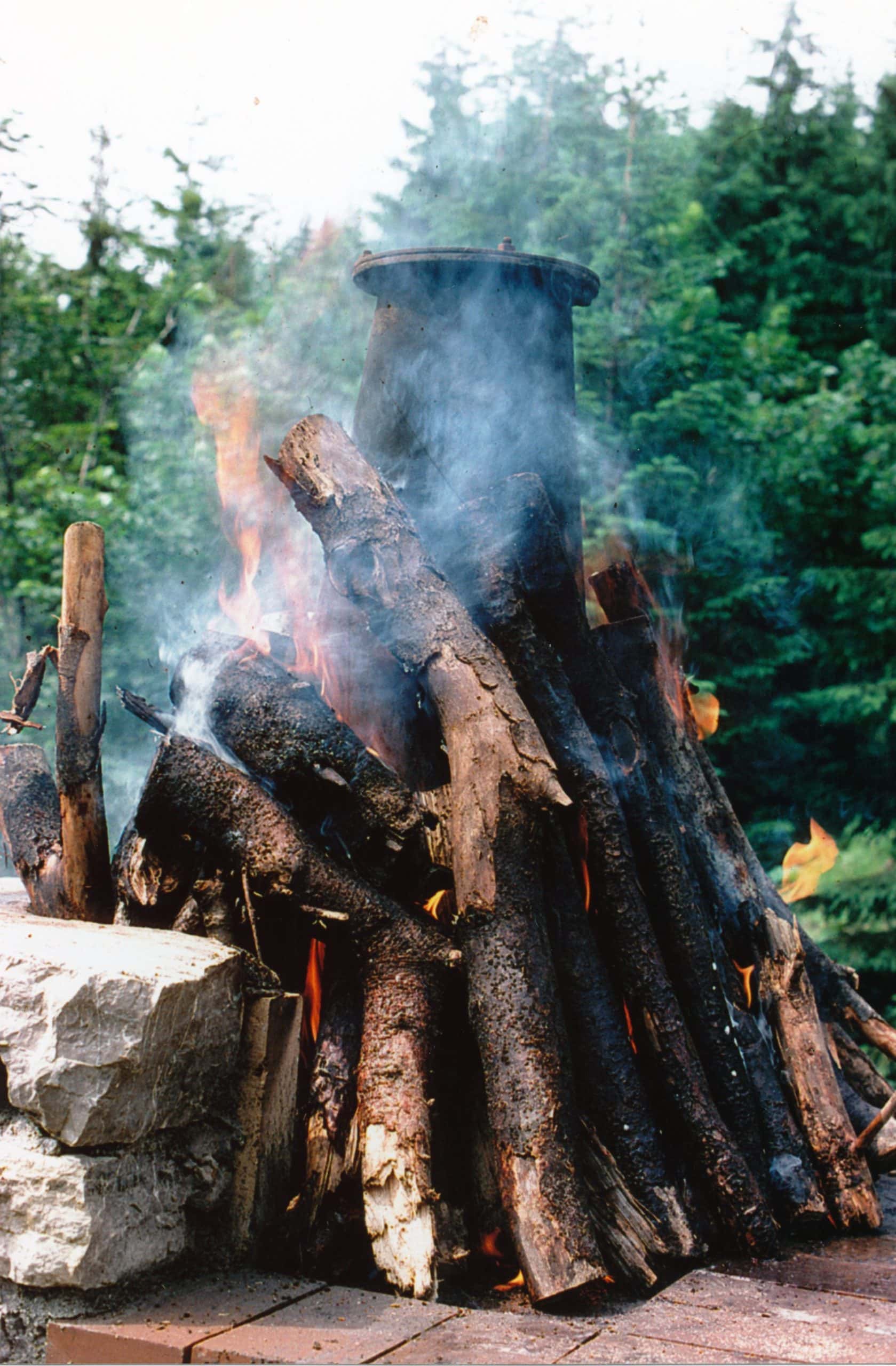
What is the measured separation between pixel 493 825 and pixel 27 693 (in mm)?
1662

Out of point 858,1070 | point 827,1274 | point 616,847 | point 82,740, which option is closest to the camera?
point 827,1274

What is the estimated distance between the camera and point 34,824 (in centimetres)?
379

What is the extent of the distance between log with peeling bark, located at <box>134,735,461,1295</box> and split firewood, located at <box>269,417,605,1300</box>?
0.15 m

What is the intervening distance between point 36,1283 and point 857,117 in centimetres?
1279

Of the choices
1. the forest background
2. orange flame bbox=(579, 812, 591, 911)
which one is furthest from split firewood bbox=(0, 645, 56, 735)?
the forest background

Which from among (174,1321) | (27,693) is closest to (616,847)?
(174,1321)

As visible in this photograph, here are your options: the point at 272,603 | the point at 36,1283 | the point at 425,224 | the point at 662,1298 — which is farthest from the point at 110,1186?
the point at 425,224

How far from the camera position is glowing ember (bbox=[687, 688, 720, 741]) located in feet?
14.1

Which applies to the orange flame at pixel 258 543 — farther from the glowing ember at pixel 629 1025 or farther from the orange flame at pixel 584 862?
the glowing ember at pixel 629 1025

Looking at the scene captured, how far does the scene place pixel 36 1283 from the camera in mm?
2477

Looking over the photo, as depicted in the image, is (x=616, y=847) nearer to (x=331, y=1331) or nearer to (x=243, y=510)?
(x=331, y=1331)

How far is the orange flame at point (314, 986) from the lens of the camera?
3.17m

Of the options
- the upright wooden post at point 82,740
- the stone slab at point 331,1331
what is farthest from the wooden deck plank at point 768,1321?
the upright wooden post at point 82,740

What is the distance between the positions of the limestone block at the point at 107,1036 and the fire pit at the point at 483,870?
0.37m
